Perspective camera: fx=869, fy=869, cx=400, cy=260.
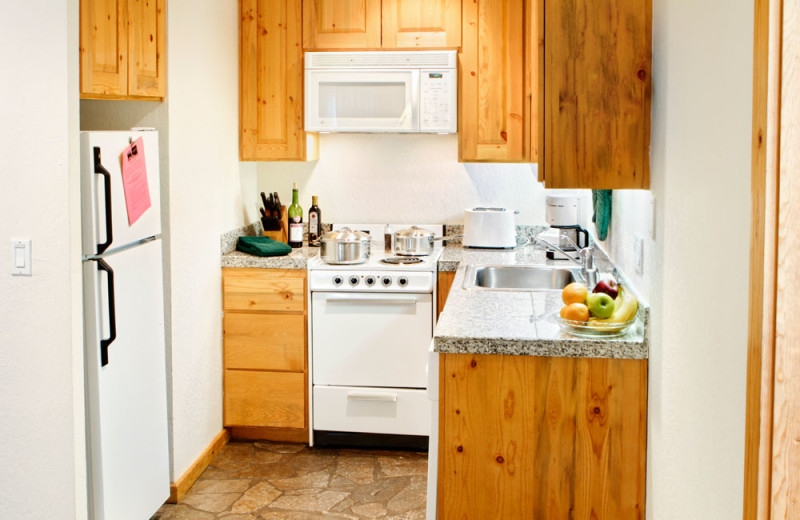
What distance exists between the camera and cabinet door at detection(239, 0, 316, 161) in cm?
440

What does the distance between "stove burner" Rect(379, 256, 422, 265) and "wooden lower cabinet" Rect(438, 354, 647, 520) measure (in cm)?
162

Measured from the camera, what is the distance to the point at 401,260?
4.20 meters

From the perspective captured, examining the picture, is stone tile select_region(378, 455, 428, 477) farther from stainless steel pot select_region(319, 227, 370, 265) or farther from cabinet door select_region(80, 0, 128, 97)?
cabinet door select_region(80, 0, 128, 97)

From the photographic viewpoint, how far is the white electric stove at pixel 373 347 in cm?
407

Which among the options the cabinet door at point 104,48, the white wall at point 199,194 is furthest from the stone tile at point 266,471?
the cabinet door at point 104,48

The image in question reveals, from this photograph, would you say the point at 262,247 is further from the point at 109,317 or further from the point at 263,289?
the point at 109,317

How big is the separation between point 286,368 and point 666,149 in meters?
2.46

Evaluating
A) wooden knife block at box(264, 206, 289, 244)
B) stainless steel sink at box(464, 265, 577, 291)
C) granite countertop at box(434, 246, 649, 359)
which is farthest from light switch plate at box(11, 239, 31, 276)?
wooden knife block at box(264, 206, 289, 244)

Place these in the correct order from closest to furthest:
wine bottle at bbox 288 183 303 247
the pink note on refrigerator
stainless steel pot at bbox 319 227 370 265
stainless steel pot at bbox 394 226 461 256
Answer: the pink note on refrigerator
stainless steel pot at bbox 319 227 370 265
stainless steel pot at bbox 394 226 461 256
wine bottle at bbox 288 183 303 247

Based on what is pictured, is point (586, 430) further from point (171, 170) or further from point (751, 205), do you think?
point (171, 170)

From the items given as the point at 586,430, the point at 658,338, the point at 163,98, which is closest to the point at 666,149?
the point at 658,338

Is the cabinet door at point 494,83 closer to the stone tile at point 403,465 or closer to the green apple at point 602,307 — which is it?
the stone tile at point 403,465

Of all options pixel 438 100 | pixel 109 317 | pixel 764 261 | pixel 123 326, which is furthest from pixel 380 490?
pixel 764 261

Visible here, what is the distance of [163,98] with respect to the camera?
3424mm
